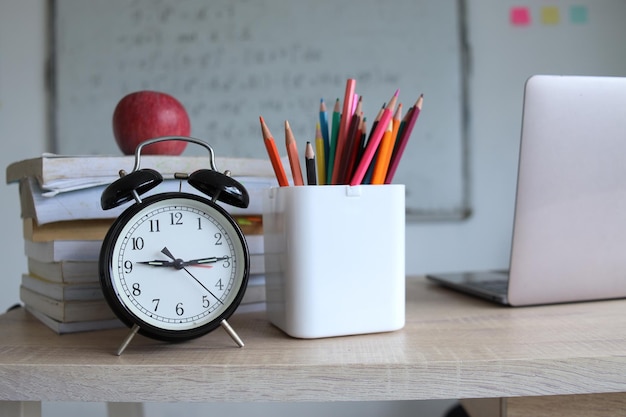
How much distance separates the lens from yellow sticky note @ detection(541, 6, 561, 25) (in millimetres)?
1948

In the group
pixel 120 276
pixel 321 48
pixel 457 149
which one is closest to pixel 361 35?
pixel 321 48

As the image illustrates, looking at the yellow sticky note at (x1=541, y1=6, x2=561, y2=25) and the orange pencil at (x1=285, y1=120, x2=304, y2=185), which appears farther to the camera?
the yellow sticky note at (x1=541, y1=6, x2=561, y2=25)

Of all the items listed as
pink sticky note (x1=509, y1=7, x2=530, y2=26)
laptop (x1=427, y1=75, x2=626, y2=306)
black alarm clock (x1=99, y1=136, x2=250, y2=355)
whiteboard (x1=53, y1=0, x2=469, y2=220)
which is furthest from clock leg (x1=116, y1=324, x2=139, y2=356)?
pink sticky note (x1=509, y1=7, x2=530, y2=26)

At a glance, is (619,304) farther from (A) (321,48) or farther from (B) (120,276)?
(A) (321,48)

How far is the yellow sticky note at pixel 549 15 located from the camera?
76.7 inches

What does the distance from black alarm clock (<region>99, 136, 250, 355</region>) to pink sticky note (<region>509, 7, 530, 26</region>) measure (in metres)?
1.78

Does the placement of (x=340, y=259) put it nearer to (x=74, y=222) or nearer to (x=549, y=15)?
(x=74, y=222)

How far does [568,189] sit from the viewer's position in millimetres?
602

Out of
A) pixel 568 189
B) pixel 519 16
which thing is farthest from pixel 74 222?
pixel 519 16

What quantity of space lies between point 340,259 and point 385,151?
4.4 inches

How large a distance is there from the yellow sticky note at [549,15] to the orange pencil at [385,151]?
1.70 meters

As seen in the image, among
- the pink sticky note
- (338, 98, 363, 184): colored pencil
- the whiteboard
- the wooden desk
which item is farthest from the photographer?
the pink sticky note

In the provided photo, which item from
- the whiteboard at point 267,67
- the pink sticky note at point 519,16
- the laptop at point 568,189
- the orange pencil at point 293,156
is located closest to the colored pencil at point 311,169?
the orange pencil at point 293,156

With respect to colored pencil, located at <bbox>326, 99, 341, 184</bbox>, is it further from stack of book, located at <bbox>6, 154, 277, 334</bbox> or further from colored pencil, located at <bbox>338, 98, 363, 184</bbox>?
stack of book, located at <bbox>6, 154, 277, 334</bbox>
